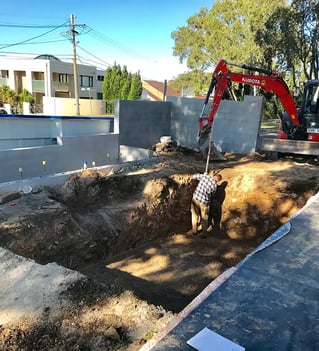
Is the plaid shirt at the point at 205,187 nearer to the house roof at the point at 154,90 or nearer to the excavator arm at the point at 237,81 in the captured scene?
the excavator arm at the point at 237,81

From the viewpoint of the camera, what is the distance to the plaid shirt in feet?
28.2

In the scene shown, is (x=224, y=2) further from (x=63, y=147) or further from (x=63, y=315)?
(x=63, y=315)

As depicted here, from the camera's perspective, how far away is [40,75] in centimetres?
3741

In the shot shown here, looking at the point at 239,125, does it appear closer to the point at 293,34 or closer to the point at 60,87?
the point at 293,34

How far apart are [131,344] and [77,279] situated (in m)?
1.28

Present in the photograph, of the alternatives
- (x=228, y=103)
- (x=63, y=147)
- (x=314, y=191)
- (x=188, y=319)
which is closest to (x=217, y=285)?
(x=188, y=319)

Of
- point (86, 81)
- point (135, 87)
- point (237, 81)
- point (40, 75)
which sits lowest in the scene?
point (237, 81)

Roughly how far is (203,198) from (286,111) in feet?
15.3

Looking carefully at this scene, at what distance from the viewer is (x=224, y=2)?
78.3ft

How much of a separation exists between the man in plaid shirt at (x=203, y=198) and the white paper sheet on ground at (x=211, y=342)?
607 cm

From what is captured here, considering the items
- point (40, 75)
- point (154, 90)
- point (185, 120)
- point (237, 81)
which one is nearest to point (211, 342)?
point (237, 81)

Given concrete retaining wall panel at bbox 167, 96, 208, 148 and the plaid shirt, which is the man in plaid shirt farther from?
concrete retaining wall panel at bbox 167, 96, 208, 148

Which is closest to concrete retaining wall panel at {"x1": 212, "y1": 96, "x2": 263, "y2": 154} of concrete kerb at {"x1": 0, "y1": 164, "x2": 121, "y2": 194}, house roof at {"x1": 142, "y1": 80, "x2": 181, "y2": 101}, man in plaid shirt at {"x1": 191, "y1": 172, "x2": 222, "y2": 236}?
man in plaid shirt at {"x1": 191, "y1": 172, "x2": 222, "y2": 236}

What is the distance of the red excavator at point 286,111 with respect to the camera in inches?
406
